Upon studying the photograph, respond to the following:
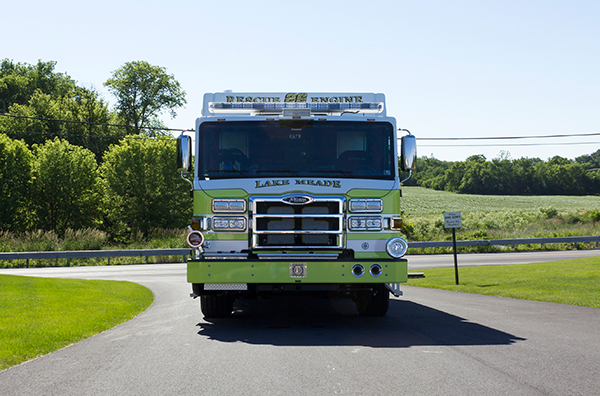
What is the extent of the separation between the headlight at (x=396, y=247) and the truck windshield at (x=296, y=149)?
972mm

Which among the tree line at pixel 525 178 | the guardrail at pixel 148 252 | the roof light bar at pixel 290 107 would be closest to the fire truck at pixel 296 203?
→ the roof light bar at pixel 290 107

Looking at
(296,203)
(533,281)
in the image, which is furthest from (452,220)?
(296,203)

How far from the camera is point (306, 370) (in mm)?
5973

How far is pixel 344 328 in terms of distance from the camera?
889 cm

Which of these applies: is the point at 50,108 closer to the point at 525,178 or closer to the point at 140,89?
the point at 140,89

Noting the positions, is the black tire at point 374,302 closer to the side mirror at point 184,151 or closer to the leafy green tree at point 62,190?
the side mirror at point 184,151

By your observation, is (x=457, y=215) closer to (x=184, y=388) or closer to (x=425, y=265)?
(x=425, y=265)

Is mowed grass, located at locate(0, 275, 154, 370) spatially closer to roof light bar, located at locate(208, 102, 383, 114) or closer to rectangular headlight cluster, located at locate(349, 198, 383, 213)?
roof light bar, located at locate(208, 102, 383, 114)

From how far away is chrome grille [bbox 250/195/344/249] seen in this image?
8.53 meters

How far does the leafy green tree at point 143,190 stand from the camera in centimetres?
4231

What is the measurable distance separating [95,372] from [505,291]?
11.2 meters

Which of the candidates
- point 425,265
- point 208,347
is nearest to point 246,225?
point 208,347

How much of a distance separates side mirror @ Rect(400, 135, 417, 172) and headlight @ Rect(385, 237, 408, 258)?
113cm

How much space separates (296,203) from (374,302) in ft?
8.24
